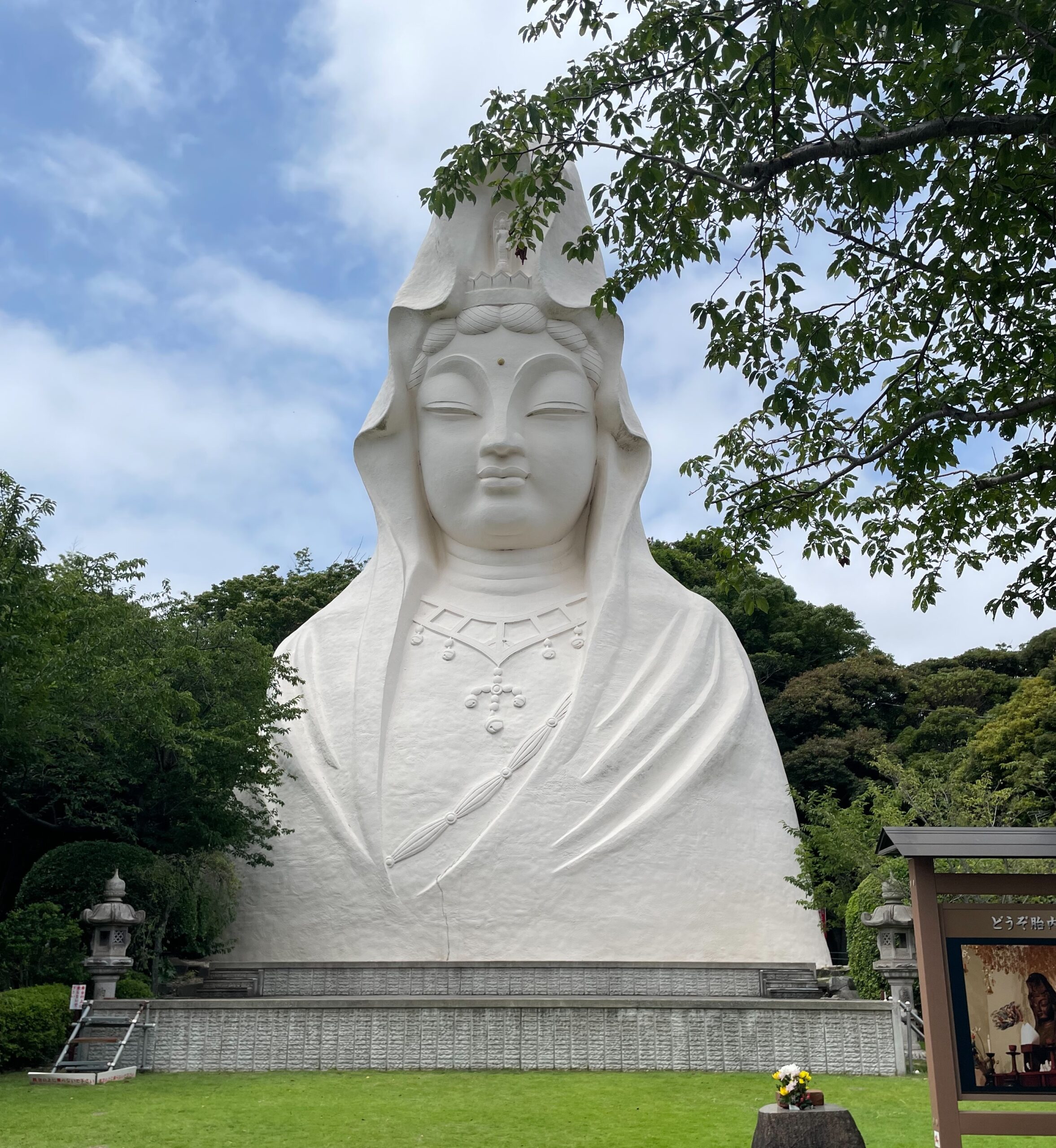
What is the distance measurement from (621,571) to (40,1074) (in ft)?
27.2

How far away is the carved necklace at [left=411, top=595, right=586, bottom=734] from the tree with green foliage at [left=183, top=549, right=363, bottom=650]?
9.57 meters

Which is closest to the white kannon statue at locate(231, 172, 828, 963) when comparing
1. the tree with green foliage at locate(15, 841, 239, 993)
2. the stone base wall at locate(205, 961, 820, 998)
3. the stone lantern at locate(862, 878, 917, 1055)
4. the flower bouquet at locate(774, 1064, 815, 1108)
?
the stone base wall at locate(205, 961, 820, 998)

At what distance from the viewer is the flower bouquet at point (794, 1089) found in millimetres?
5918

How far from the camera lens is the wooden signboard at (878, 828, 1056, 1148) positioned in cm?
555

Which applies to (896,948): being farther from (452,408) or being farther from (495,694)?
(452,408)

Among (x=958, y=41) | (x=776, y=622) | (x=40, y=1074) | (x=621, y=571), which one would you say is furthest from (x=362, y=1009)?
(x=776, y=622)

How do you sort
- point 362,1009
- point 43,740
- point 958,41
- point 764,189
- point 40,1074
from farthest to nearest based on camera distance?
point 43,740
point 362,1009
point 40,1074
point 764,189
point 958,41

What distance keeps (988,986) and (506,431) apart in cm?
978

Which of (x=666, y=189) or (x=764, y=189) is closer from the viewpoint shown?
(x=764, y=189)

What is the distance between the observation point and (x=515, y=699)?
14203 millimetres

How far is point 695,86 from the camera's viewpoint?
277 inches

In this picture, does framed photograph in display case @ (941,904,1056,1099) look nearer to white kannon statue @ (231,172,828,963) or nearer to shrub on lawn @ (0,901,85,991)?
white kannon statue @ (231,172,828,963)

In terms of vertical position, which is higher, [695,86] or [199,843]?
[695,86]

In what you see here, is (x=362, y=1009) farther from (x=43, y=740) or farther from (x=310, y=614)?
(x=310, y=614)
